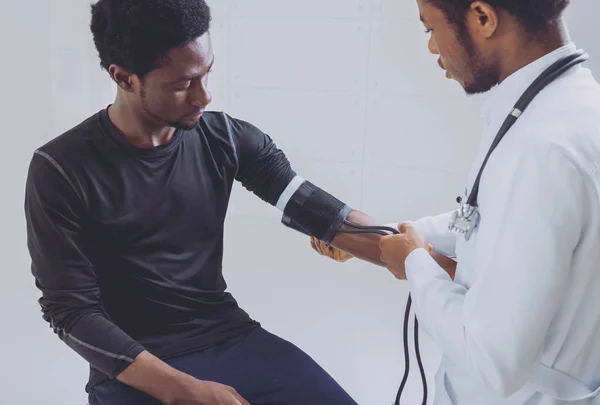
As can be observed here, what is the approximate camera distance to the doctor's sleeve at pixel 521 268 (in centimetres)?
85

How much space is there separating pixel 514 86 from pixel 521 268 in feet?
0.99

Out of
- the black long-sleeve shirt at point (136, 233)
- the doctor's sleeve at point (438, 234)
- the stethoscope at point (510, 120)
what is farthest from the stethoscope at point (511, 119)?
the black long-sleeve shirt at point (136, 233)

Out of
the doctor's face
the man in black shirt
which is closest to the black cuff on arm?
the man in black shirt

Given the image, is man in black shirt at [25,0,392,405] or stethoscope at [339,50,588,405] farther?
man in black shirt at [25,0,392,405]

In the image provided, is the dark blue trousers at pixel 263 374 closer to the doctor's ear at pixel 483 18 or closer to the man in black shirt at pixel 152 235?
the man in black shirt at pixel 152 235

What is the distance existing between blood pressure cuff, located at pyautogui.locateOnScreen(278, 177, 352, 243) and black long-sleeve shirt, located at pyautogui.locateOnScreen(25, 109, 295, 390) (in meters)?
0.04

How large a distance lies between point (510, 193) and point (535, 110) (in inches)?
5.6

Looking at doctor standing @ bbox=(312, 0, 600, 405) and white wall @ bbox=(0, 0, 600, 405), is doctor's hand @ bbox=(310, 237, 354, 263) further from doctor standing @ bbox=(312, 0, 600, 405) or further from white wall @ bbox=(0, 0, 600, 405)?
white wall @ bbox=(0, 0, 600, 405)

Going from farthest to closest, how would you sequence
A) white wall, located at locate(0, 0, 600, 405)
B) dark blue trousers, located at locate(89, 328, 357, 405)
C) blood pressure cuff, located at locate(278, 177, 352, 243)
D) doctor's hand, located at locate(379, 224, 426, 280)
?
white wall, located at locate(0, 0, 600, 405) < blood pressure cuff, located at locate(278, 177, 352, 243) < dark blue trousers, located at locate(89, 328, 357, 405) < doctor's hand, located at locate(379, 224, 426, 280)

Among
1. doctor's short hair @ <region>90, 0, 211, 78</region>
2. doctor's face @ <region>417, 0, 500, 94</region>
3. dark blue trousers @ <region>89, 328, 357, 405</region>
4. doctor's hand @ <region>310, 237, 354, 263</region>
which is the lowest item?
dark blue trousers @ <region>89, 328, 357, 405</region>

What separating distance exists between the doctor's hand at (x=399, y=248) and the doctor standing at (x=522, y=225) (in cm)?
7

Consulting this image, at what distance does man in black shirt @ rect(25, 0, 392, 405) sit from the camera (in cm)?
124

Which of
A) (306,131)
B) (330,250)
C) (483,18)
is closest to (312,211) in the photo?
(330,250)

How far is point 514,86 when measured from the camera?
1.01m
